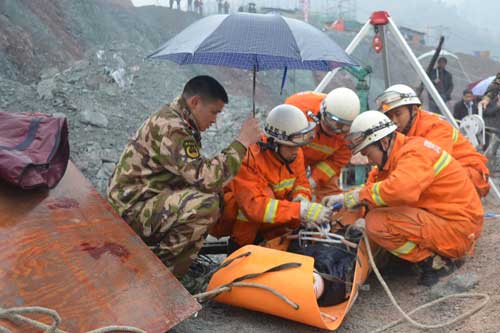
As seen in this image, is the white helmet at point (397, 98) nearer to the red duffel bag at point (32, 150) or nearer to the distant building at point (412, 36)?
the red duffel bag at point (32, 150)

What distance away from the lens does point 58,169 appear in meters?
2.91

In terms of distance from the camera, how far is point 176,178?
11.2 feet

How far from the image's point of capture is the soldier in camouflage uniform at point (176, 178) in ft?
10.7

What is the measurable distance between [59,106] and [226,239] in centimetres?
679

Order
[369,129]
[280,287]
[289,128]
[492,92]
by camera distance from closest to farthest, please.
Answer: [280,287] → [369,129] → [289,128] → [492,92]

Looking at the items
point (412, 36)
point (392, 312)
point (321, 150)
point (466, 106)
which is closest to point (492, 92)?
point (466, 106)

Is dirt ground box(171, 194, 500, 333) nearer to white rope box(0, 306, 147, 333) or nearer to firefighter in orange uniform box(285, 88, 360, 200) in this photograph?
white rope box(0, 306, 147, 333)

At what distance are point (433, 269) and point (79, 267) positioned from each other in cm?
255

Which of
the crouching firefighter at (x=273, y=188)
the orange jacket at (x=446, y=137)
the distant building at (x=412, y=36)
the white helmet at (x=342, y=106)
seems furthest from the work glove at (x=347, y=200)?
the distant building at (x=412, y=36)

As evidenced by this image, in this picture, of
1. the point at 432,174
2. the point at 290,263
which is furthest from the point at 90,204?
the point at 432,174

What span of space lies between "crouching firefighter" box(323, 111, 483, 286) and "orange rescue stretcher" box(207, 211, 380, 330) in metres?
0.41

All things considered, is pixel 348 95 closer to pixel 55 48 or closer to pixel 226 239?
pixel 226 239

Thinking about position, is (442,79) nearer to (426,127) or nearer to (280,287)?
(426,127)

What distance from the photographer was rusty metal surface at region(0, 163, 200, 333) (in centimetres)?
227
